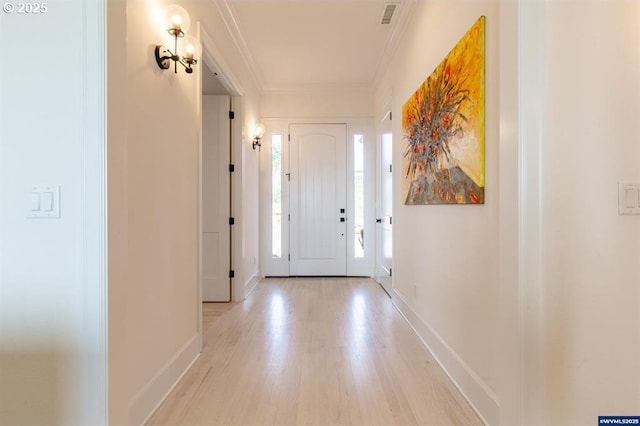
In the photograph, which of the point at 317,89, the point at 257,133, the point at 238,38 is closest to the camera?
the point at 238,38

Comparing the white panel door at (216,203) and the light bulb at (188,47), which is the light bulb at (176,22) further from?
the white panel door at (216,203)

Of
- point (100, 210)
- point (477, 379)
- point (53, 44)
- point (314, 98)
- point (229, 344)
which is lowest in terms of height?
point (229, 344)

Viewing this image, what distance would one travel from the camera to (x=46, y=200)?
1.12m

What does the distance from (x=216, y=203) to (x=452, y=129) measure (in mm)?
2725

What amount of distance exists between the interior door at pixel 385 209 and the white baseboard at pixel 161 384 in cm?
239

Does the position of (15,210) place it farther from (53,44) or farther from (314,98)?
(314,98)

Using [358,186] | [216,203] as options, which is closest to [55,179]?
[216,203]

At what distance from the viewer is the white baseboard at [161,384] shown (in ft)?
Answer: 5.02

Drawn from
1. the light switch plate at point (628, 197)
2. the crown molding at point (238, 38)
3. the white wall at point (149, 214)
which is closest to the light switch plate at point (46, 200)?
the white wall at point (149, 214)

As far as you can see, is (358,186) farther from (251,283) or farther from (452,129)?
(452,129)

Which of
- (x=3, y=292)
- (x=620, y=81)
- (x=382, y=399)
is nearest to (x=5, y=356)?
(x=3, y=292)

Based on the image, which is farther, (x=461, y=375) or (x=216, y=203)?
(x=216, y=203)

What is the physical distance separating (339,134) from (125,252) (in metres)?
4.05

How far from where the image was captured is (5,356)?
1.13m
